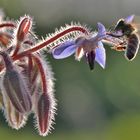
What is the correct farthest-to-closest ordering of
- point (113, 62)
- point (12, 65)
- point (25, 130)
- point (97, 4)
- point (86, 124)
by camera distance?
point (97, 4)
point (113, 62)
point (86, 124)
point (25, 130)
point (12, 65)

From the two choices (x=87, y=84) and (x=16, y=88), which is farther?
(x=87, y=84)

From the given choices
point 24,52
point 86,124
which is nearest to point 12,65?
Result: point 24,52

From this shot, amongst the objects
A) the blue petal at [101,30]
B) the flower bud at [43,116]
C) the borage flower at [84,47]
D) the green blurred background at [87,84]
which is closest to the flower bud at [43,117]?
the flower bud at [43,116]

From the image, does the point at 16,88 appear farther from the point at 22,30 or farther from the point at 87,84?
the point at 87,84

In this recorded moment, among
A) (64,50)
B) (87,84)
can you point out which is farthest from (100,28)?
(87,84)

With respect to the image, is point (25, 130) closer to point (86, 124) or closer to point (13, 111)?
point (86, 124)

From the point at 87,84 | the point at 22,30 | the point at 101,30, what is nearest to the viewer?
the point at 101,30

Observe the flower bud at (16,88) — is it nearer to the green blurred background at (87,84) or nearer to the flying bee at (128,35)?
the flying bee at (128,35)

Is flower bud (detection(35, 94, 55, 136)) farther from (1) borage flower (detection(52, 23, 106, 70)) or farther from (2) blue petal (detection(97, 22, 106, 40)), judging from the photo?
(2) blue petal (detection(97, 22, 106, 40))
